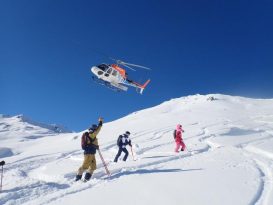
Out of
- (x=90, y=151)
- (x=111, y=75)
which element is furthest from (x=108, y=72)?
(x=90, y=151)

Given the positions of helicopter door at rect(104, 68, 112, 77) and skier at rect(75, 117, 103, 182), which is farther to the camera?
helicopter door at rect(104, 68, 112, 77)

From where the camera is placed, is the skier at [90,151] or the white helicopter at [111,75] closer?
the skier at [90,151]

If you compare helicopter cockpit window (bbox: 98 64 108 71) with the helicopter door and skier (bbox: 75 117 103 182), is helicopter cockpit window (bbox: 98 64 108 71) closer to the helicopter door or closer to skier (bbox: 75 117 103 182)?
the helicopter door

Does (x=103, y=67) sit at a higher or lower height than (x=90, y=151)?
higher

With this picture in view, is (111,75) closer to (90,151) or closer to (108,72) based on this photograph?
(108,72)

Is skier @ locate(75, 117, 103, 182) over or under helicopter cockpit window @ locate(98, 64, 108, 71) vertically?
under

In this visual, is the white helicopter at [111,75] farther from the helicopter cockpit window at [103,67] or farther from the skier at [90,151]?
the skier at [90,151]

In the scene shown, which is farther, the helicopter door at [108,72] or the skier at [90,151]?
the helicopter door at [108,72]

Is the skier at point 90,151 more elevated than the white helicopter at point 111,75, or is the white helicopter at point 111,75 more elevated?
the white helicopter at point 111,75

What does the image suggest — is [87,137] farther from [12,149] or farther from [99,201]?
[12,149]

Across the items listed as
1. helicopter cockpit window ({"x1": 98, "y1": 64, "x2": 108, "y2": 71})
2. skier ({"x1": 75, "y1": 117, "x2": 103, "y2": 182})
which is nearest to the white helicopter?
helicopter cockpit window ({"x1": 98, "y1": 64, "x2": 108, "y2": 71})

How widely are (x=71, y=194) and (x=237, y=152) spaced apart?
1152cm

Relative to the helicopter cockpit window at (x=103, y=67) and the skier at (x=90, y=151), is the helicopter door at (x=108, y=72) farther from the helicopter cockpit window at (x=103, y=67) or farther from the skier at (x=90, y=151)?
the skier at (x=90, y=151)

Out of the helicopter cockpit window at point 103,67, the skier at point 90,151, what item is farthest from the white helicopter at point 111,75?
the skier at point 90,151
